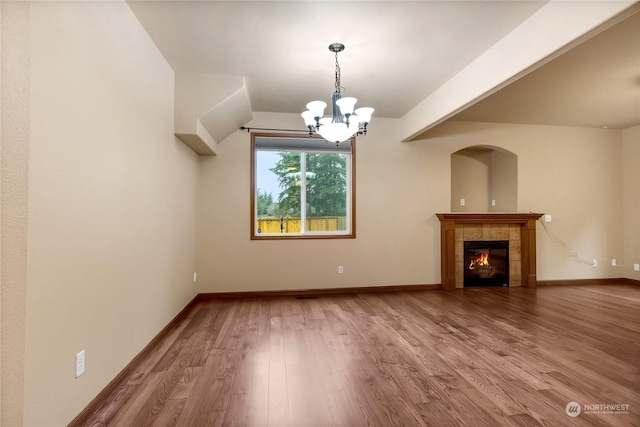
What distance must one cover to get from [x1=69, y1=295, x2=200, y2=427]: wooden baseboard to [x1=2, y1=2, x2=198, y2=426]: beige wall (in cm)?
4

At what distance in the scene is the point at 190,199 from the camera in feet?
12.5

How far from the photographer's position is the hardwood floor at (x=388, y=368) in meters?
1.74

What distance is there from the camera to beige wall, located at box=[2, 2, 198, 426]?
1.34 meters

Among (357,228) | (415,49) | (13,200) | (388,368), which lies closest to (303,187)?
(357,228)

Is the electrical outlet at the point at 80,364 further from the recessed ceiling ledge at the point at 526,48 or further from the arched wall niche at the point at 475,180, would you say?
the arched wall niche at the point at 475,180

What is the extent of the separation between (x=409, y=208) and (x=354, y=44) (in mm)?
2794

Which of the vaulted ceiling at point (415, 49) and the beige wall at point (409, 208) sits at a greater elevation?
the vaulted ceiling at point (415, 49)

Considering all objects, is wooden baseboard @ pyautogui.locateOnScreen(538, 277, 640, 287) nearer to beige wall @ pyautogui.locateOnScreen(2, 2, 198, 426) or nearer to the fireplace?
the fireplace

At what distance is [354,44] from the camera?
261cm

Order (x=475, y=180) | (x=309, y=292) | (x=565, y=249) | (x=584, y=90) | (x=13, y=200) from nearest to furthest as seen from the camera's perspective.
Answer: (x=13, y=200)
(x=584, y=90)
(x=309, y=292)
(x=565, y=249)
(x=475, y=180)

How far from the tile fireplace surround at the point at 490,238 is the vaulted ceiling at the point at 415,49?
5.65 ft

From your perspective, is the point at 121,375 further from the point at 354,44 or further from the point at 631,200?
the point at 631,200

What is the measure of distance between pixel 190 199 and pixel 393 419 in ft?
10.7

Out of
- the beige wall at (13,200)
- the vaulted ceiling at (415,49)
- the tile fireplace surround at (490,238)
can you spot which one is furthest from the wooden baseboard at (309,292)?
the beige wall at (13,200)
